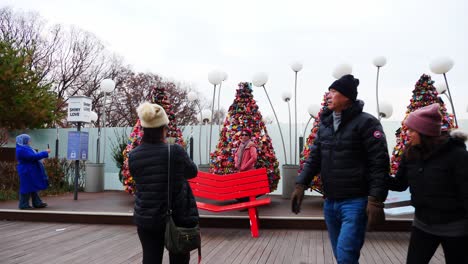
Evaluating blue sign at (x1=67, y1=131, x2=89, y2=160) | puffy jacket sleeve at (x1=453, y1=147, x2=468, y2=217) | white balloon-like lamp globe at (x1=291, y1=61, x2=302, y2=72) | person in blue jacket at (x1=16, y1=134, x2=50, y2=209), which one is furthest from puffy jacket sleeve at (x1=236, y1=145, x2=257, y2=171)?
puffy jacket sleeve at (x1=453, y1=147, x2=468, y2=217)

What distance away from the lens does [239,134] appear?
27.1 feet

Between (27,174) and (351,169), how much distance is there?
7043 mm

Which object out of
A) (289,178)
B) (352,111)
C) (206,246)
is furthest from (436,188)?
(289,178)

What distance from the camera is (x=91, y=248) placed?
17.2 feet

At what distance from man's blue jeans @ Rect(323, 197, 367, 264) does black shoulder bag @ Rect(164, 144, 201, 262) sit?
1.11m

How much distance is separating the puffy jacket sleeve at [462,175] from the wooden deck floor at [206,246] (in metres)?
2.40

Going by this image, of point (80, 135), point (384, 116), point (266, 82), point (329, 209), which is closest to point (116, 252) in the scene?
point (329, 209)

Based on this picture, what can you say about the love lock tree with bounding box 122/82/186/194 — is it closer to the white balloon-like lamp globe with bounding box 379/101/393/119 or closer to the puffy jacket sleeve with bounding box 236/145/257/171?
the puffy jacket sleeve with bounding box 236/145/257/171

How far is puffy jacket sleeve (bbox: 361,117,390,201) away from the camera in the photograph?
110 inches

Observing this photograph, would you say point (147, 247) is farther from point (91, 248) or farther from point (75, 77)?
point (75, 77)

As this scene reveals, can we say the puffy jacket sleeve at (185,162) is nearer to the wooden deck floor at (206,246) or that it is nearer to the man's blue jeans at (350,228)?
the man's blue jeans at (350,228)

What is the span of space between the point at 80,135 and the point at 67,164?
240 cm

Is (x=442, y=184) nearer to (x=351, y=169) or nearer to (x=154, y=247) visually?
(x=351, y=169)

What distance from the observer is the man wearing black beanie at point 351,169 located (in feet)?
9.36
